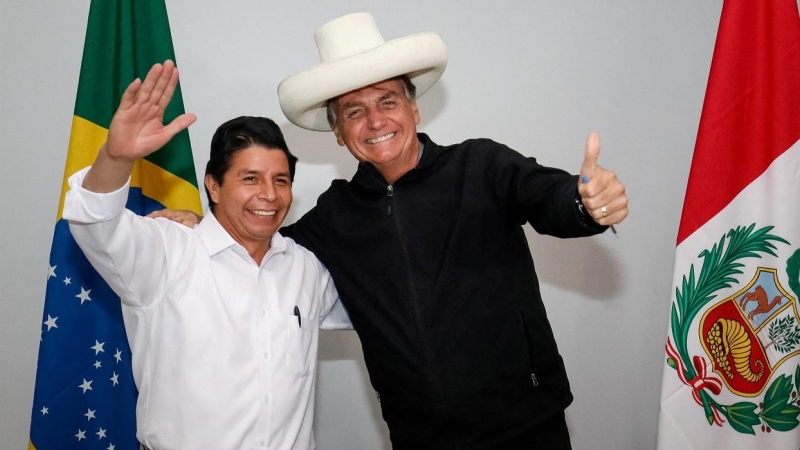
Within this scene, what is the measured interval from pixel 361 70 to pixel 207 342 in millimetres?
809

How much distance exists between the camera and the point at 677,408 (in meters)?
2.20

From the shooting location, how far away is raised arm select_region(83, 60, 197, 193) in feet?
4.88

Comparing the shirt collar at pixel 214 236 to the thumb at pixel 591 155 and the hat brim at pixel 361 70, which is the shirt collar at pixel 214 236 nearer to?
the hat brim at pixel 361 70

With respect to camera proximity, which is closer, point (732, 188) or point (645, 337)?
point (732, 188)

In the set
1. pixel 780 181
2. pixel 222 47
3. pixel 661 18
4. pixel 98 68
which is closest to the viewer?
pixel 780 181

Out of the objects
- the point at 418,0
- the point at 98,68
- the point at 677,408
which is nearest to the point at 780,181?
the point at 677,408

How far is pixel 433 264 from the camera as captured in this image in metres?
1.88

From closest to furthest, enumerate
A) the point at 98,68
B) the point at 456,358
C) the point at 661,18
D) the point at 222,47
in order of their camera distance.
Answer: the point at 456,358, the point at 98,68, the point at 222,47, the point at 661,18

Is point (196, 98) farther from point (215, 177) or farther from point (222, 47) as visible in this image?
point (215, 177)

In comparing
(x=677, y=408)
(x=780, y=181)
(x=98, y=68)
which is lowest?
(x=677, y=408)

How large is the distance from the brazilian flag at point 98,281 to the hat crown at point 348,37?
0.65 metres

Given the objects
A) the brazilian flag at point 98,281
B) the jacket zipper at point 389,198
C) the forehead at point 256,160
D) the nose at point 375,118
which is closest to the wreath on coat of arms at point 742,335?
the jacket zipper at point 389,198

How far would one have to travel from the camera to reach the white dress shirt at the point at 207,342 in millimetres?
1723

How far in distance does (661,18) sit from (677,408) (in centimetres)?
163
